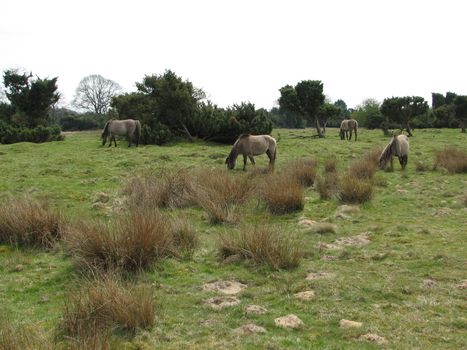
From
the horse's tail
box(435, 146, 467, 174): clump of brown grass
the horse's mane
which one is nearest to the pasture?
box(435, 146, 467, 174): clump of brown grass

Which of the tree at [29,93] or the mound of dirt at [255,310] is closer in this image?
the mound of dirt at [255,310]

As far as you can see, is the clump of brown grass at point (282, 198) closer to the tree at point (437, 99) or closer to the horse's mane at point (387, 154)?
the horse's mane at point (387, 154)

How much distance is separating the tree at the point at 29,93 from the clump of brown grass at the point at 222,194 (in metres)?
23.8

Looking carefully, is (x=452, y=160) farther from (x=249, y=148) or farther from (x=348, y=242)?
(x=348, y=242)

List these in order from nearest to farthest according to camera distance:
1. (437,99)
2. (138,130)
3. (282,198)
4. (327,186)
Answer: (282,198), (327,186), (138,130), (437,99)

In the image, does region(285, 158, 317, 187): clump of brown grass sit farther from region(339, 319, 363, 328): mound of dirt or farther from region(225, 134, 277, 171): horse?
region(339, 319, 363, 328): mound of dirt

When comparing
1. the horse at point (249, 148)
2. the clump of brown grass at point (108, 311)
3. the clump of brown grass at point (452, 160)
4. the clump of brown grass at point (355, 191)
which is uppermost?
the horse at point (249, 148)

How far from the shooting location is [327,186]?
12109mm

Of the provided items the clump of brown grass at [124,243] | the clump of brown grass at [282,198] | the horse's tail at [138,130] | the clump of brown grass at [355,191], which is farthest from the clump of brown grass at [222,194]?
the horse's tail at [138,130]

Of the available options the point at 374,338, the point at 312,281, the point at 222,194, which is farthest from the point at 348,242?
the point at 374,338

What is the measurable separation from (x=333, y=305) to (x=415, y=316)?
33.8 inches

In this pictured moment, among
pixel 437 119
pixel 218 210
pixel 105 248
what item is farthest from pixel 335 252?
pixel 437 119

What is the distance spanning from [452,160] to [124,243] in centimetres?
1290

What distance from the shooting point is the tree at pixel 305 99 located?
31562mm
